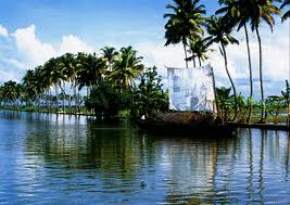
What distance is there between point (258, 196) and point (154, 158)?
1504 cm

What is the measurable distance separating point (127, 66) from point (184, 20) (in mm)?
32127

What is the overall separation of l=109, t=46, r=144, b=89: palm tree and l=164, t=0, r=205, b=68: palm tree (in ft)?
98.1

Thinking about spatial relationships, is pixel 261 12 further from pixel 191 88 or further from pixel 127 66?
pixel 127 66

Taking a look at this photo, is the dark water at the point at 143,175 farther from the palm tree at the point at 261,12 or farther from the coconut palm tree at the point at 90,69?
the coconut palm tree at the point at 90,69

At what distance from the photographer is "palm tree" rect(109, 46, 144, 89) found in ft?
376

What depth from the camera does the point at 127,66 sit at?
114500 millimetres

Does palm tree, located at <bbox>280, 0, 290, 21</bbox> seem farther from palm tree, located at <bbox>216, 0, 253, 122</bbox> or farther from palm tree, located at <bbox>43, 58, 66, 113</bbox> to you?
palm tree, located at <bbox>43, 58, 66, 113</bbox>

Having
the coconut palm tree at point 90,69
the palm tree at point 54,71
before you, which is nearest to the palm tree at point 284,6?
the coconut palm tree at point 90,69

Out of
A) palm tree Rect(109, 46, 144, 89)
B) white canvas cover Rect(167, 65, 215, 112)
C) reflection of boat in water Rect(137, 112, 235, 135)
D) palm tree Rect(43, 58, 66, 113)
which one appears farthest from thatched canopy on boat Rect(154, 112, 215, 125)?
palm tree Rect(43, 58, 66, 113)

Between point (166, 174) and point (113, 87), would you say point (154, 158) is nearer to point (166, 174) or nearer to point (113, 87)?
point (166, 174)

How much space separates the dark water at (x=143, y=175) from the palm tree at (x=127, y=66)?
2797 inches

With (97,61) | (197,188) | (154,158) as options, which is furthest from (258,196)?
(97,61)

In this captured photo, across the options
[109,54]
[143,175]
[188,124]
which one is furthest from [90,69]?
[143,175]

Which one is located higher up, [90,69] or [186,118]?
[90,69]
